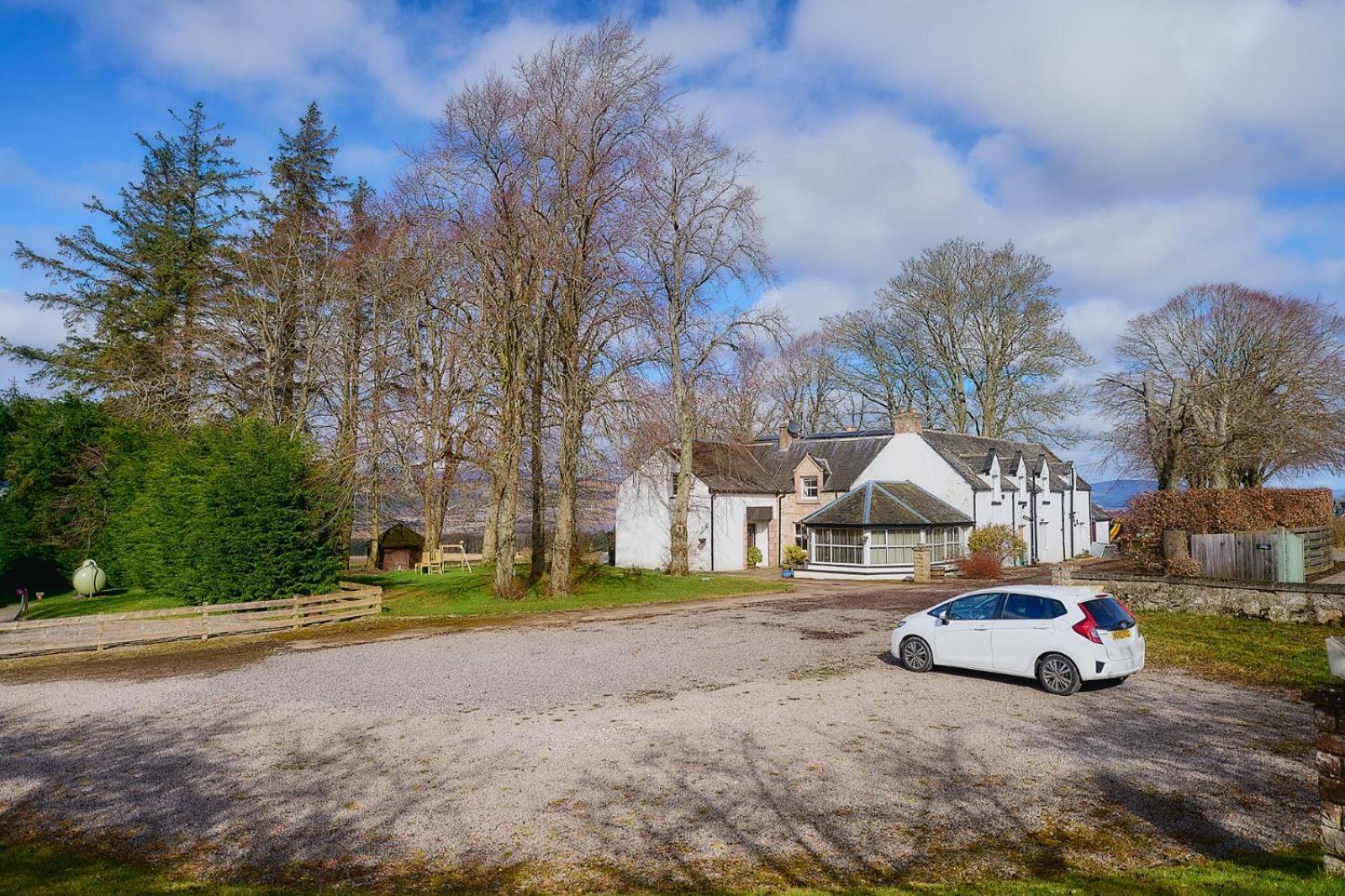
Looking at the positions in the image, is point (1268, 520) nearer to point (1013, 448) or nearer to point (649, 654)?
point (649, 654)

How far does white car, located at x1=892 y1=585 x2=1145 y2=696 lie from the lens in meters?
12.4

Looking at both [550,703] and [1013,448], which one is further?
[1013,448]

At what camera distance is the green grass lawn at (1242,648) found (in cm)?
1362

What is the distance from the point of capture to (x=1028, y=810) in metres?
7.92

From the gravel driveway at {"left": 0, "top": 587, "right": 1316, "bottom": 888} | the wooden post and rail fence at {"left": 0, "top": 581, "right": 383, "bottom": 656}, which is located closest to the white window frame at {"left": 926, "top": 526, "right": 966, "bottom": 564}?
the gravel driveway at {"left": 0, "top": 587, "right": 1316, "bottom": 888}

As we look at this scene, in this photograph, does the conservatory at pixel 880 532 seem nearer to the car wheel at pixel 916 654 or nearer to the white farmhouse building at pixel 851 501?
the white farmhouse building at pixel 851 501

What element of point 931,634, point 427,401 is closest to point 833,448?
point 427,401

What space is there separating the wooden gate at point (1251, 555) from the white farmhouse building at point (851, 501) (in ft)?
51.9

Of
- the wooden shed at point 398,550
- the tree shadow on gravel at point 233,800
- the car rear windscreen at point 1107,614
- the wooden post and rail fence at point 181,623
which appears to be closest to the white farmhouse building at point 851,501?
the wooden shed at point 398,550

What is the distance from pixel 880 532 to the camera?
37.1 m

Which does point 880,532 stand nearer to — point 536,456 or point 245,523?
point 536,456

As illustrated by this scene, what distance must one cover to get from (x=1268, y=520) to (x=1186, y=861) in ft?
74.9

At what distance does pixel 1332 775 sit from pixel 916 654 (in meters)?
8.80

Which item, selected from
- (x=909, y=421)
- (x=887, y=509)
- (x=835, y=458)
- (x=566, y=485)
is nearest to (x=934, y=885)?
(x=566, y=485)
